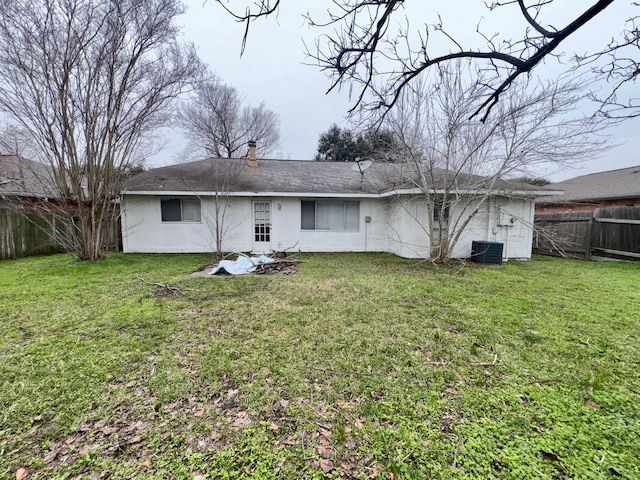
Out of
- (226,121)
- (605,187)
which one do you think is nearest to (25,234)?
(226,121)

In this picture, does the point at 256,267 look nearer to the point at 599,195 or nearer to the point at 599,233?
the point at 599,233

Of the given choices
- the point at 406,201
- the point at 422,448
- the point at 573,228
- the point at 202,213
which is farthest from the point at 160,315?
the point at 573,228

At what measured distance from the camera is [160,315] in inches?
166

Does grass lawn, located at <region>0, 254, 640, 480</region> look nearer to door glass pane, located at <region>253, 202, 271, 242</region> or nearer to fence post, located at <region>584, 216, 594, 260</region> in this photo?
door glass pane, located at <region>253, 202, 271, 242</region>

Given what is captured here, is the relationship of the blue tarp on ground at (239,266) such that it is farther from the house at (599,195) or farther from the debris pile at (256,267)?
the house at (599,195)

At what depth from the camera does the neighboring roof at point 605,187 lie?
13.2 meters

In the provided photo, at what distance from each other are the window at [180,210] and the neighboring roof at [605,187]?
49.7 feet

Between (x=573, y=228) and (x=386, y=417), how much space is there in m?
11.9

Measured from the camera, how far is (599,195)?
46.0 feet

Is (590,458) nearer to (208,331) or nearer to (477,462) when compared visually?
(477,462)

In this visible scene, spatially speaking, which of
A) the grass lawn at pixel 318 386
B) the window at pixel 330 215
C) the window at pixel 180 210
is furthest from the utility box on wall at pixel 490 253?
the window at pixel 180 210

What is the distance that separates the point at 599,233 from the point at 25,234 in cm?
1898

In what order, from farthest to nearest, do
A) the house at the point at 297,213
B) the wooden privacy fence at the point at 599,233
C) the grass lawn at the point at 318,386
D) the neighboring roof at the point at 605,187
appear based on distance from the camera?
the neighboring roof at the point at 605,187 → the house at the point at 297,213 → the wooden privacy fence at the point at 599,233 → the grass lawn at the point at 318,386

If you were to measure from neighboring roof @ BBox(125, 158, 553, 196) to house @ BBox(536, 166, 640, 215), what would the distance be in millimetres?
7041
